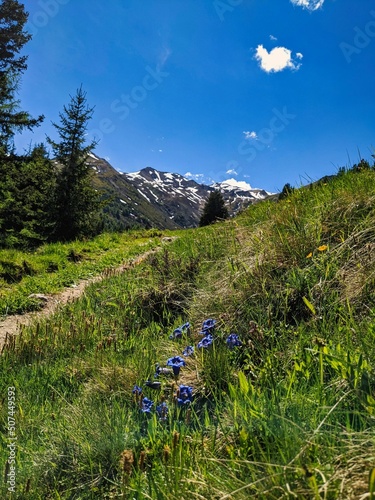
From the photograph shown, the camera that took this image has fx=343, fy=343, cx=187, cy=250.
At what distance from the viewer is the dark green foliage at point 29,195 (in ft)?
61.6

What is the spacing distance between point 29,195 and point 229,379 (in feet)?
69.6

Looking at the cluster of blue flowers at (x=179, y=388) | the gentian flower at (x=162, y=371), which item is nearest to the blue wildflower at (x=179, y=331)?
the cluster of blue flowers at (x=179, y=388)

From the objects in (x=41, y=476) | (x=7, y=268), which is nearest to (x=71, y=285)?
(x=7, y=268)

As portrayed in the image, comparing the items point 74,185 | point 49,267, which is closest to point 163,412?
point 49,267

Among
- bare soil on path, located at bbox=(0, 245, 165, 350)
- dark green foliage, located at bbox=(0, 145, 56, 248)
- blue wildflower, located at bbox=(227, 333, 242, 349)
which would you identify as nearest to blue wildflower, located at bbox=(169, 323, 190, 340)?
blue wildflower, located at bbox=(227, 333, 242, 349)

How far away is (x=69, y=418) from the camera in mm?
2455

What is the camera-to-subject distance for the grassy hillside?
1.44m

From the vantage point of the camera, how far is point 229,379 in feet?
8.61

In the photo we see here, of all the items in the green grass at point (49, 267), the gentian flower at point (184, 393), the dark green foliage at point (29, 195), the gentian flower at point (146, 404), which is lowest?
the gentian flower at point (146, 404)

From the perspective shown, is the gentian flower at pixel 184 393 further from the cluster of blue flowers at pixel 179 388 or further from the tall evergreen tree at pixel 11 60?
the tall evergreen tree at pixel 11 60

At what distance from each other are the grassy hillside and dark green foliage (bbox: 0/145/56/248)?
1509 centimetres

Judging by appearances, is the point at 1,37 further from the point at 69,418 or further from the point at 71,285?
the point at 69,418

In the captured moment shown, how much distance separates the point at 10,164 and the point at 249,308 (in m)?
21.7

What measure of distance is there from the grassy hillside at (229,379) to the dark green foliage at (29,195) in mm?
15091
